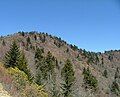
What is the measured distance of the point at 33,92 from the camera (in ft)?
58.4

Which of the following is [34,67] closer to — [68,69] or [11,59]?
[68,69]

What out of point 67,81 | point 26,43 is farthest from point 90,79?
point 26,43

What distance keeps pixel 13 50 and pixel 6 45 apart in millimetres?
90156

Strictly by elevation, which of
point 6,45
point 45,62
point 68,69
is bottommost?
point 68,69

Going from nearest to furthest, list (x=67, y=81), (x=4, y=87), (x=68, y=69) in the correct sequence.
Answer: (x=4, y=87), (x=67, y=81), (x=68, y=69)

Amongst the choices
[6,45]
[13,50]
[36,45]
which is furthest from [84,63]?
[13,50]

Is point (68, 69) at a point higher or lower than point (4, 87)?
higher

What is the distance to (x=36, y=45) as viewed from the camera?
179250mm

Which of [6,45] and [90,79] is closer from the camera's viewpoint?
[90,79]

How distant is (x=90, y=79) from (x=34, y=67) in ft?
107

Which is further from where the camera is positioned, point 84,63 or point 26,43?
point 84,63

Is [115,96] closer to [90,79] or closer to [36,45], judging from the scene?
[90,79]

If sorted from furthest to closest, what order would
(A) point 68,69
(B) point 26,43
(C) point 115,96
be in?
(B) point 26,43, (C) point 115,96, (A) point 68,69

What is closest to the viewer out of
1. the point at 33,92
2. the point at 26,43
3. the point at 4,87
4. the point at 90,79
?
the point at 4,87
